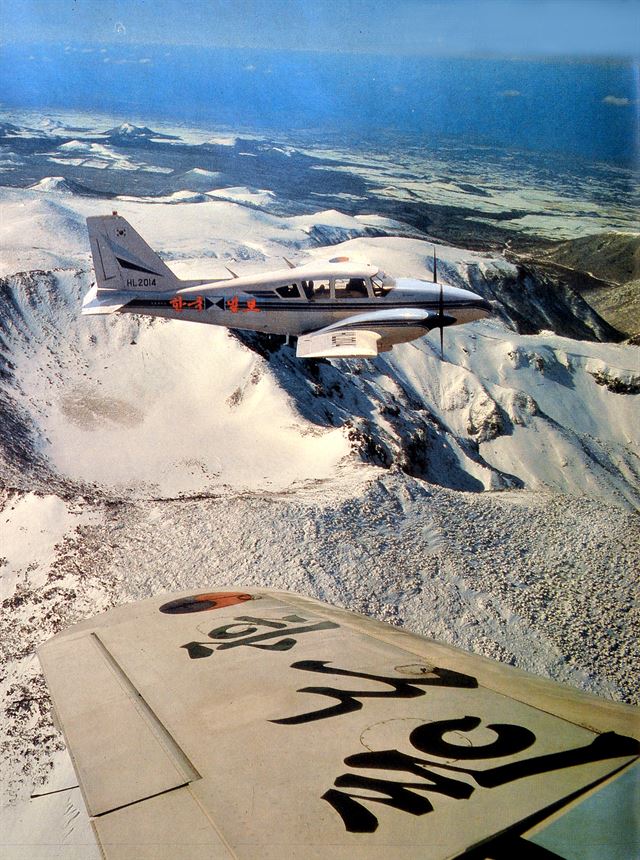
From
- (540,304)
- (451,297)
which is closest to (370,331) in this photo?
(451,297)

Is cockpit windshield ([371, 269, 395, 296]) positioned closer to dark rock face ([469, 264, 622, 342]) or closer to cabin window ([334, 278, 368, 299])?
cabin window ([334, 278, 368, 299])

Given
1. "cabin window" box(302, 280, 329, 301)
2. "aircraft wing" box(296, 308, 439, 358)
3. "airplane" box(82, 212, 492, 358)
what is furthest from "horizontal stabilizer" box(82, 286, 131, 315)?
"aircraft wing" box(296, 308, 439, 358)

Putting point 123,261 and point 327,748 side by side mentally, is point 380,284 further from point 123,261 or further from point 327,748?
point 327,748

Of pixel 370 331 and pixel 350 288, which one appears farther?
pixel 350 288

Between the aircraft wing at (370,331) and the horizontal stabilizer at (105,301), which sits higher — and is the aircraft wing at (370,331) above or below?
below

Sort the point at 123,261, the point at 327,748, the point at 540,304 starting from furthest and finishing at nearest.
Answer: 1. the point at 540,304
2. the point at 123,261
3. the point at 327,748

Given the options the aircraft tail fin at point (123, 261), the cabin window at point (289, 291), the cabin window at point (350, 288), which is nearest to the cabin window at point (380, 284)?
the cabin window at point (350, 288)

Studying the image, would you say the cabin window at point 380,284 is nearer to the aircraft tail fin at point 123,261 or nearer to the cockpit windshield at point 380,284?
the cockpit windshield at point 380,284
